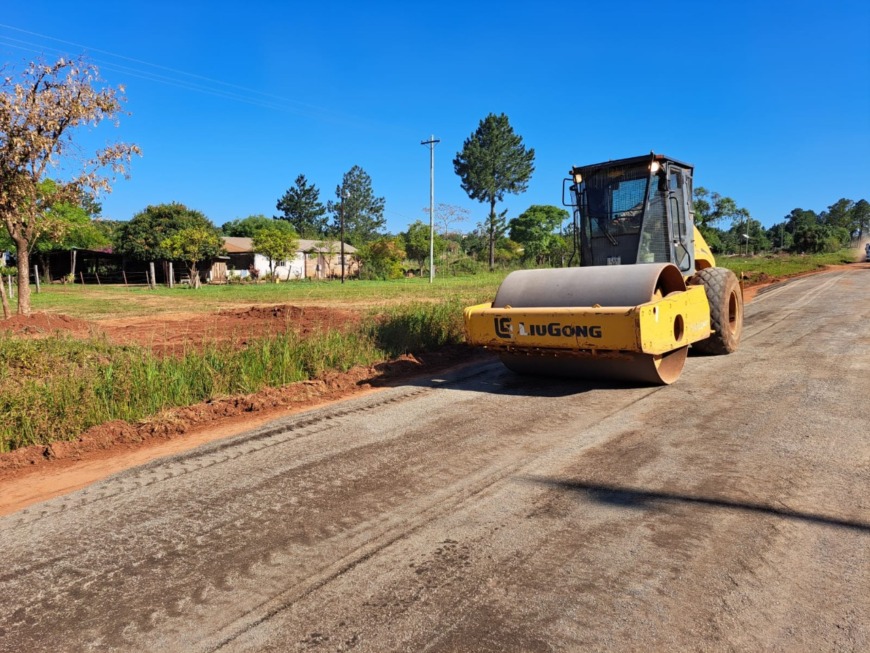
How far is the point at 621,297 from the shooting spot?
616 centimetres

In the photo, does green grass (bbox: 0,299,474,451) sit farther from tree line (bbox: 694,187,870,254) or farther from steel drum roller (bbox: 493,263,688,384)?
tree line (bbox: 694,187,870,254)

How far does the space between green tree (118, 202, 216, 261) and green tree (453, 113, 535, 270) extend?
105 feet

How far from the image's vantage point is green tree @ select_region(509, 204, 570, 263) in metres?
69.1

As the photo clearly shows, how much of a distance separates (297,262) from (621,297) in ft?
188

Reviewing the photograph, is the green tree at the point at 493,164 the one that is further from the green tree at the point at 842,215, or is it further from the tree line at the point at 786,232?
the green tree at the point at 842,215

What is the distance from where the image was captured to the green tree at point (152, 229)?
152 ft

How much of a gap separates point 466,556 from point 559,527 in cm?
62

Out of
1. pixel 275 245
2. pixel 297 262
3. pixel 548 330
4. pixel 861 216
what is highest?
pixel 861 216

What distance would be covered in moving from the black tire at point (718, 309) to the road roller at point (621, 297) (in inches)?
0.5

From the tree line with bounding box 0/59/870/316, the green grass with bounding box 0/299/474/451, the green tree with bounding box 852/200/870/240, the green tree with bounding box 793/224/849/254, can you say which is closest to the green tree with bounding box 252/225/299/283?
the tree line with bounding box 0/59/870/316

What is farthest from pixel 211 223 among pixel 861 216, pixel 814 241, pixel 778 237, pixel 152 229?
pixel 861 216

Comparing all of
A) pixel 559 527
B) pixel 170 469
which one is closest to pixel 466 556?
pixel 559 527

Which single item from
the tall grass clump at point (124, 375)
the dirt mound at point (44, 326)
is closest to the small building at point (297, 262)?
the dirt mound at point (44, 326)

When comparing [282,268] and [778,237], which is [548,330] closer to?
[282,268]
